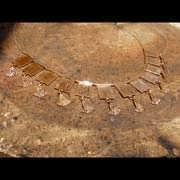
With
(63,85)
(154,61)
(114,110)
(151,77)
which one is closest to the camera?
(114,110)

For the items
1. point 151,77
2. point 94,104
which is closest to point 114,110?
point 94,104

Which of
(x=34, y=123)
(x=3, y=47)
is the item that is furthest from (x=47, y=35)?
(x=34, y=123)

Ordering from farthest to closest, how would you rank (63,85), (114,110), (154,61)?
1. (154,61)
2. (63,85)
3. (114,110)

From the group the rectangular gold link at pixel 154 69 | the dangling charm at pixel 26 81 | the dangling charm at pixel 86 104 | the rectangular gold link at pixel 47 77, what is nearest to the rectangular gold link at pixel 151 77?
the rectangular gold link at pixel 154 69

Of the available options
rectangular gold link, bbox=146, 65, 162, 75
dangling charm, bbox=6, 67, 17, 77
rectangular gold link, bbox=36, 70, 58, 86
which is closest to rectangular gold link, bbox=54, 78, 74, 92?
rectangular gold link, bbox=36, 70, 58, 86

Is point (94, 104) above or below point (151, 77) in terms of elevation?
below

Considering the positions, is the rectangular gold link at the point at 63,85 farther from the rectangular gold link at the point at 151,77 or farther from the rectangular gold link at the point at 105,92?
the rectangular gold link at the point at 151,77

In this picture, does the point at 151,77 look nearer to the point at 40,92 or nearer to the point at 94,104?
the point at 94,104

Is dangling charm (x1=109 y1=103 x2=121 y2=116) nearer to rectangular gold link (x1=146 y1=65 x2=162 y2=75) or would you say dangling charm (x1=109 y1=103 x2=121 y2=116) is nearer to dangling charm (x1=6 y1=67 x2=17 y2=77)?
rectangular gold link (x1=146 y1=65 x2=162 y2=75)

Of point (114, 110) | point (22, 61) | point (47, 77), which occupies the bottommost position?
point (114, 110)
